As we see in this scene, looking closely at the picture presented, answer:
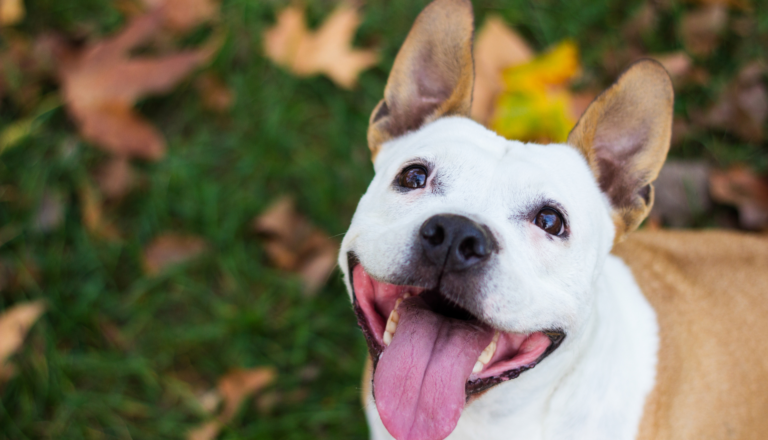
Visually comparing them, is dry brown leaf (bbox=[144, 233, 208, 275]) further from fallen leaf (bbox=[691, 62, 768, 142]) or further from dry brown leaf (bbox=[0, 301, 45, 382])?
fallen leaf (bbox=[691, 62, 768, 142])

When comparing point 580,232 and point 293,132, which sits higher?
point 580,232

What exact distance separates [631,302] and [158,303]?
3160 mm

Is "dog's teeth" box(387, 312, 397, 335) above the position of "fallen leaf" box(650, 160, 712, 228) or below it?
above

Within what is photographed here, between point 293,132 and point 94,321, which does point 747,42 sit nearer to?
point 293,132

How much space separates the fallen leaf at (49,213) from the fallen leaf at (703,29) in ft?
17.2

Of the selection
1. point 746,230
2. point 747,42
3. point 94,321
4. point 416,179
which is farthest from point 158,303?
point 747,42

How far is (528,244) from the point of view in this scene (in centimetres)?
211

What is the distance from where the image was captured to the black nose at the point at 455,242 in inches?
73.6

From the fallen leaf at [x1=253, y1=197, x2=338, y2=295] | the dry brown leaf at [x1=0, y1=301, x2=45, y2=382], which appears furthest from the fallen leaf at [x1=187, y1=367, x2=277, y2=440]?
the dry brown leaf at [x1=0, y1=301, x2=45, y2=382]

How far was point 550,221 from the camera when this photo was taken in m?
2.21

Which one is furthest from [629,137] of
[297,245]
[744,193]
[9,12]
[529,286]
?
[9,12]

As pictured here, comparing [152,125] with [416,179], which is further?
[152,125]

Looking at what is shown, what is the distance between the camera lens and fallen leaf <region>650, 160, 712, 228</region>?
4238mm

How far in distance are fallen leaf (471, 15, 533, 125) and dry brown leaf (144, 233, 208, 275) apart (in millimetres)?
2340
